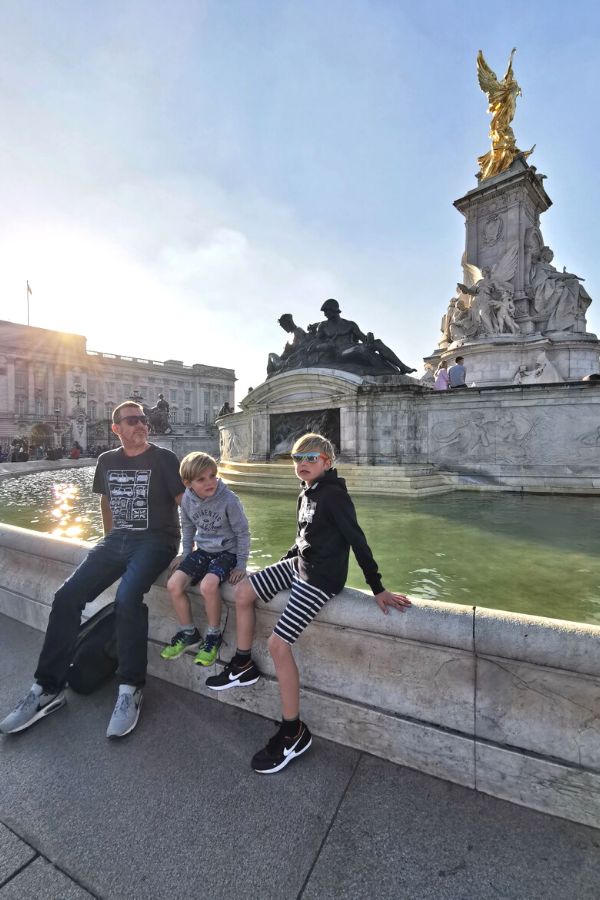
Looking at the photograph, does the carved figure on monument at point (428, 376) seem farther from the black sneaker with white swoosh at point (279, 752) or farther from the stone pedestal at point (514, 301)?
the black sneaker with white swoosh at point (279, 752)

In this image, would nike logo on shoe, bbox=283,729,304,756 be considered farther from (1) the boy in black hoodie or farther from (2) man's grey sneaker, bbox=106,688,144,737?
(2) man's grey sneaker, bbox=106,688,144,737

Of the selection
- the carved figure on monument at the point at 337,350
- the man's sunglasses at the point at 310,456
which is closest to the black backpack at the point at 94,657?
the man's sunglasses at the point at 310,456

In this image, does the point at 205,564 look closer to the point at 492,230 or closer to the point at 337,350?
the point at 337,350

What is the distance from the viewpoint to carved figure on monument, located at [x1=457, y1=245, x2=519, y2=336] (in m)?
16.1

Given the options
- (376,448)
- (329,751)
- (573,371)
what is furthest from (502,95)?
(329,751)

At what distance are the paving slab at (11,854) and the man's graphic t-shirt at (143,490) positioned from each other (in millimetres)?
1621

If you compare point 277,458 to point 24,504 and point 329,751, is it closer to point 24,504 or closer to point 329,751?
point 24,504

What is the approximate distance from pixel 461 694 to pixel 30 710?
225cm

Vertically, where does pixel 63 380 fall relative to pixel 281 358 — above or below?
above

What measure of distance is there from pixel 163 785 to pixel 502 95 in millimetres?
25455

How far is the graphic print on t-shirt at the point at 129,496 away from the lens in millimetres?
3016

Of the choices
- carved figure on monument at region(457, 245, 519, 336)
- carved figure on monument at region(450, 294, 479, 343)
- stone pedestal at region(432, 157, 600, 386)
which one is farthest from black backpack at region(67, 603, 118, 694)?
carved figure on monument at region(457, 245, 519, 336)

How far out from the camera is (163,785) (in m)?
1.90

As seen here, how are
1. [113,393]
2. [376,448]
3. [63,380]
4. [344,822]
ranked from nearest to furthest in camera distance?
[344,822] < [376,448] < [63,380] < [113,393]
